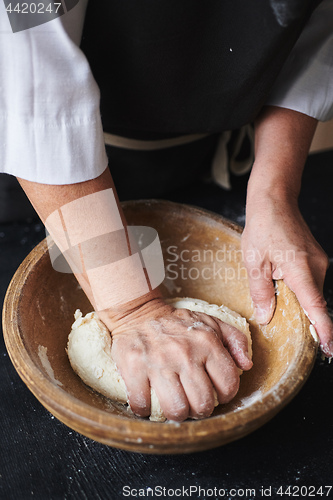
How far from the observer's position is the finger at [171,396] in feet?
2.09

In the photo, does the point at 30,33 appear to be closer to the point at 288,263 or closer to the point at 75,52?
the point at 75,52

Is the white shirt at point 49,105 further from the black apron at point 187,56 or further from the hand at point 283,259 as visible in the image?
the hand at point 283,259

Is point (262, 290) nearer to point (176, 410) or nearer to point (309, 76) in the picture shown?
point (176, 410)

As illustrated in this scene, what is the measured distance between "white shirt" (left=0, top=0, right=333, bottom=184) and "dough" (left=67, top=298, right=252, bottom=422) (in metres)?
0.26

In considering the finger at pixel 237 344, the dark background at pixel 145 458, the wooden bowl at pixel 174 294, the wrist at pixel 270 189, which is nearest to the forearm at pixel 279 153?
the wrist at pixel 270 189

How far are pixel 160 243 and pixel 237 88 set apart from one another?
1.10ft

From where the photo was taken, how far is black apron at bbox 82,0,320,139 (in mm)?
681

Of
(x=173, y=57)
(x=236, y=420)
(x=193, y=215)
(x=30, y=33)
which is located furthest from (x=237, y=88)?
(x=236, y=420)

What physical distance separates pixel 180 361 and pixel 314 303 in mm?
229

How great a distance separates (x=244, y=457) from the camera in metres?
0.69

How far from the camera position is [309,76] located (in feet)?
2.87

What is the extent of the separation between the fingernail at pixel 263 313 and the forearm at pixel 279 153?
0.64 feet

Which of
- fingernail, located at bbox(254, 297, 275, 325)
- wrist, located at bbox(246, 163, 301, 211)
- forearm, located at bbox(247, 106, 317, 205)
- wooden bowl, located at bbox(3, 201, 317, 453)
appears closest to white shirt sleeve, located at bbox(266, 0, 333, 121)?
forearm, located at bbox(247, 106, 317, 205)

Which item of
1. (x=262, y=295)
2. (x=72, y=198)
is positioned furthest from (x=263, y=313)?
(x=72, y=198)
